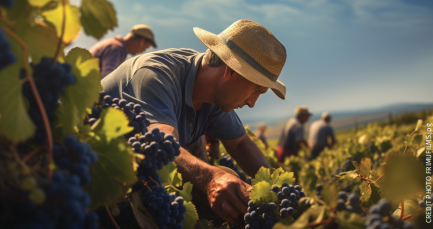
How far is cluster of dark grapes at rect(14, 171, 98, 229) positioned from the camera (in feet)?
1.33

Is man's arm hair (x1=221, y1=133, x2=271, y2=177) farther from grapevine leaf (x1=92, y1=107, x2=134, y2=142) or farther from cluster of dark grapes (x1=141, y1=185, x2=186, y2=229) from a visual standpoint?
grapevine leaf (x1=92, y1=107, x2=134, y2=142)

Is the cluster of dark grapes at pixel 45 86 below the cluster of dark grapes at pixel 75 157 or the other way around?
the other way around

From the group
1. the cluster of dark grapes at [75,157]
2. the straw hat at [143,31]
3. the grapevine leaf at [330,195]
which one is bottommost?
the cluster of dark grapes at [75,157]

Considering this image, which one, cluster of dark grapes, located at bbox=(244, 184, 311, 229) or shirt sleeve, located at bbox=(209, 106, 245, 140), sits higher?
cluster of dark grapes, located at bbox=(244, 184, 311, 229)

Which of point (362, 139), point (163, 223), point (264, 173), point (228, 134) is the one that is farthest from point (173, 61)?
point (362, 139)

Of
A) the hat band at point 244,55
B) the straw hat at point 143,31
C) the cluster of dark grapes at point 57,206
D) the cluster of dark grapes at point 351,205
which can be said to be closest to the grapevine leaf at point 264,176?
the cluster of dark grapes at point 351,205

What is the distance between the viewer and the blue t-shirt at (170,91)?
1.50m

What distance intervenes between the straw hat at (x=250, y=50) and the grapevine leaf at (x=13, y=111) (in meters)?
1.34

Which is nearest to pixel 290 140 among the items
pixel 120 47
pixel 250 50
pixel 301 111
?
pixel 301 111

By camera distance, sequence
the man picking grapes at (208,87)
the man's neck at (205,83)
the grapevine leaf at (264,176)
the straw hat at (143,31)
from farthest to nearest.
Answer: the straw hat at (143,31) < the man's neck at (205,83) < the man picking grapes at (208,87) < the grapevine leaf at (264,176)

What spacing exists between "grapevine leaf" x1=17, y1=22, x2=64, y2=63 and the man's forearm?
1.97 metres

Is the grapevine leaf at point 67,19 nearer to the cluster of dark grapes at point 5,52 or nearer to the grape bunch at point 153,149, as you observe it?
the cluster of dark grapes at point 5,52

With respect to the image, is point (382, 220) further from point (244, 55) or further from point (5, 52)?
point (244, 55)

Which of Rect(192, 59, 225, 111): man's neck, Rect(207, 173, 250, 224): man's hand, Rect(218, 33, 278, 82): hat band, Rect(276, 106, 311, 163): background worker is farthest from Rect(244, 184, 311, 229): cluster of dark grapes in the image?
Rect(276, 106, 311, 163): background worker
